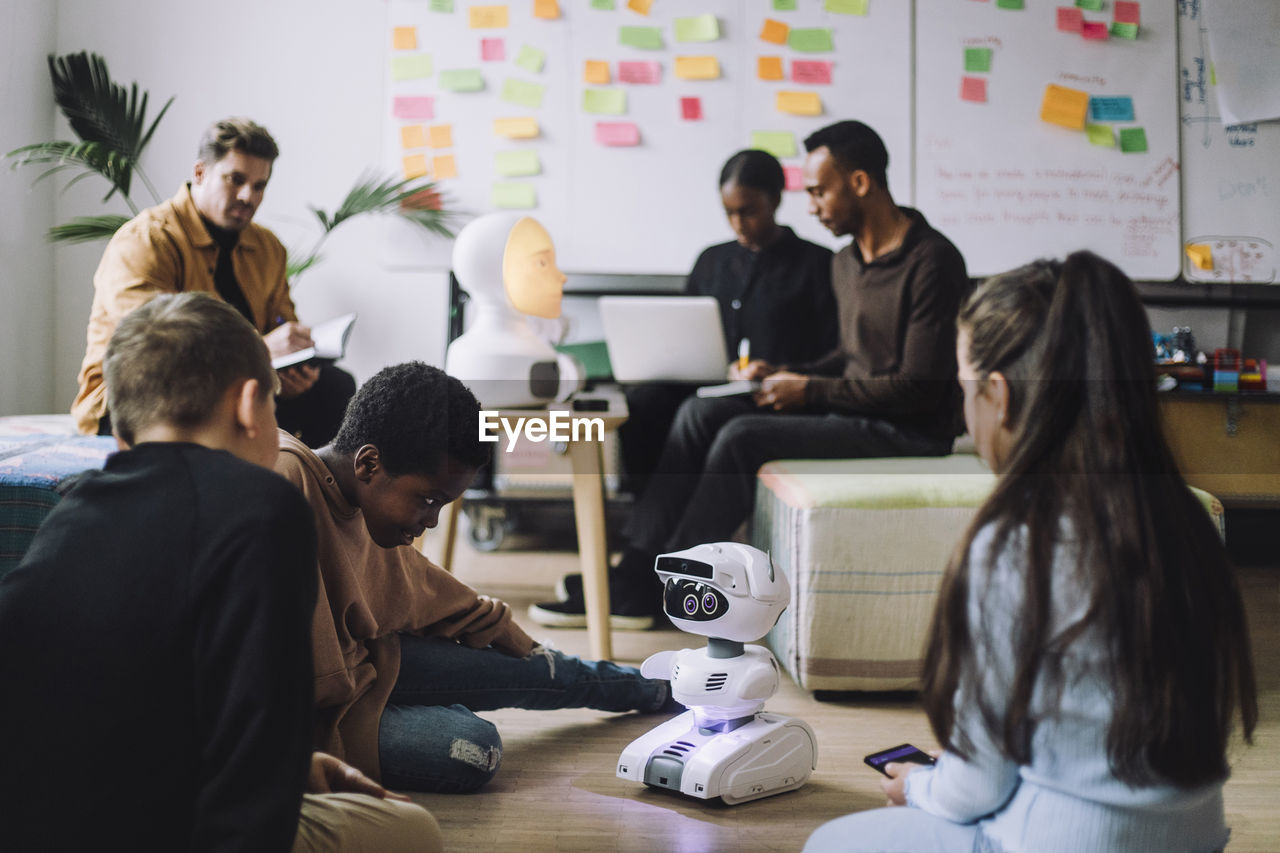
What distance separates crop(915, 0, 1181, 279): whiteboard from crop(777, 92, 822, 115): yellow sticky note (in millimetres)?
299

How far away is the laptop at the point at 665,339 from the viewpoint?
2127 mm

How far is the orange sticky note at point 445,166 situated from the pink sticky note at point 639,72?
21.1 inches

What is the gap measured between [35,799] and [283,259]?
181 centimetres

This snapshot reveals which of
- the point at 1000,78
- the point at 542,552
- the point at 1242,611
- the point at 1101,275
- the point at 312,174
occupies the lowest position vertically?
the point at 542,552

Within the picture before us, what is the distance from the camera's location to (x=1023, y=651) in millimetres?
784

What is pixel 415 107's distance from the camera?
3002mm

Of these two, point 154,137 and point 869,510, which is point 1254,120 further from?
point 154,137

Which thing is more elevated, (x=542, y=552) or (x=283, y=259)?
(x=283, y=259)

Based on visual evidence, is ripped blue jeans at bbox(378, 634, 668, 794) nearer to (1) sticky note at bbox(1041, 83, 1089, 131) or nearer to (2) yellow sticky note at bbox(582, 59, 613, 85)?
(2) yellow sticky note at bbox(582, 59, 613, 85)

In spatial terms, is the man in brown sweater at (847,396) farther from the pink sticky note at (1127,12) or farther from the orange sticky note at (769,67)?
the pink sticky note at (1127,12)

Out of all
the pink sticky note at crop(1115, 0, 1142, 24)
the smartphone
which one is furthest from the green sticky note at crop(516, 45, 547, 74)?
the smartphone

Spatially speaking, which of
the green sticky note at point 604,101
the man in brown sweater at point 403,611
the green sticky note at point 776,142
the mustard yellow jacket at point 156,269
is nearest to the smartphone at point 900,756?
the man in brown sweater at point 403,611

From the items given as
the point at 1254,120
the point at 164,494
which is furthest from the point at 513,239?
the point at 1254,120

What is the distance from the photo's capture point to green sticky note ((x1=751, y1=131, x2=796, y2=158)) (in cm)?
301
